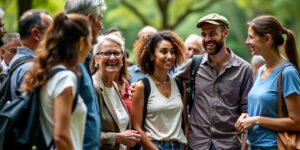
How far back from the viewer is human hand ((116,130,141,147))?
714 cm

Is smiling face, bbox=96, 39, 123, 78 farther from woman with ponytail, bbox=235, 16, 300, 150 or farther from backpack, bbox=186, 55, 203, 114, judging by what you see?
woman with ponytail, bbox=235, 16, 300, 150

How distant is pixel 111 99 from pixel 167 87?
0.86 meters

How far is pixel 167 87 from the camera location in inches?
311

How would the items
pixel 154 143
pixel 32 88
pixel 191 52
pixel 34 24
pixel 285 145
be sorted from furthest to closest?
pixel 191 52
pixel 154 143
pixel 285 145
pixel 34 24
pixel 32 88

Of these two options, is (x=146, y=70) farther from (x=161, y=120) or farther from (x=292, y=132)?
(x=292, y=132)

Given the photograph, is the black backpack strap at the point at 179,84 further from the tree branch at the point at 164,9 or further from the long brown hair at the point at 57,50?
the tree branch at the point at 164,9

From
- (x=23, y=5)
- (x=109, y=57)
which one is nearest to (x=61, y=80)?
(x=109, y=57)

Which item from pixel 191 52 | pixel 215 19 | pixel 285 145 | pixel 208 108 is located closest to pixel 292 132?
pixel 285 145

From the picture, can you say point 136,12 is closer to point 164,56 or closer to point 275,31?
point 164,56

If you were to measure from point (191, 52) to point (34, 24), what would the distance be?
5451 mm

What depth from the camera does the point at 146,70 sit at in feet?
26.2

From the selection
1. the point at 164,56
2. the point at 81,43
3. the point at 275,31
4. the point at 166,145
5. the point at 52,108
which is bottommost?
the point at 166,145

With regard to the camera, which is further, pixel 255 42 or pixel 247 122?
pixel 255 42

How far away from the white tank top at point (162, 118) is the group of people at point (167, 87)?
1 centimetres
